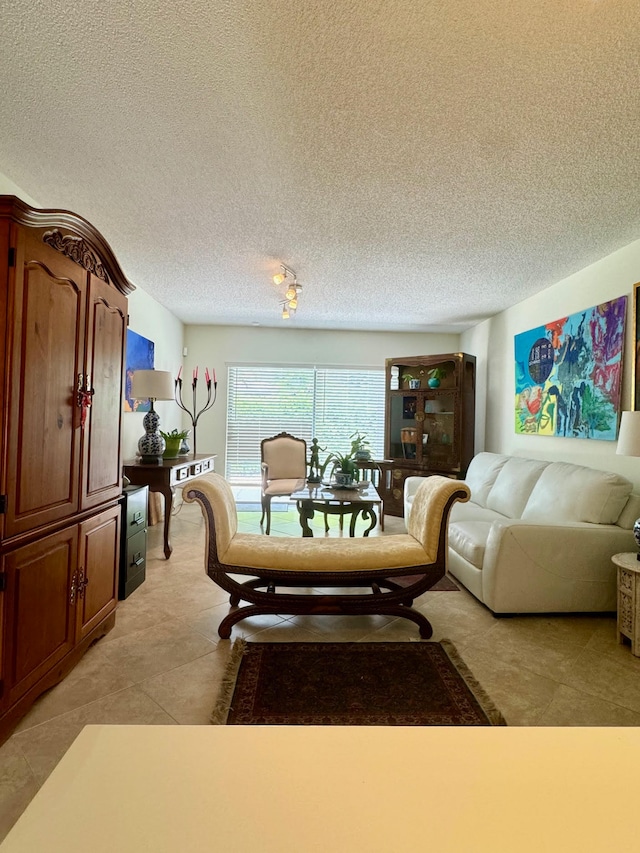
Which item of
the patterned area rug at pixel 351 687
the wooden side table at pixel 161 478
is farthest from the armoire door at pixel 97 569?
the wooden side table at pixel 161 478

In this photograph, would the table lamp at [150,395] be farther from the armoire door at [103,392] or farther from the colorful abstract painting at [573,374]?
the colorful abstract painting at [573,374]

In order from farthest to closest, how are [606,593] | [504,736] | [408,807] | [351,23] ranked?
[606,593] < [351,23] < [504,736] < [408,807]

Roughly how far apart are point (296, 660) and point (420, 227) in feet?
8.86

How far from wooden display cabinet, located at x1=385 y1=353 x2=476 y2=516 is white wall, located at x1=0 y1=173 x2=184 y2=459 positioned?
9.10 ft

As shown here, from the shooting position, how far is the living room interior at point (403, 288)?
1.62m

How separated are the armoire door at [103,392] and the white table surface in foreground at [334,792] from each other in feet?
5.82

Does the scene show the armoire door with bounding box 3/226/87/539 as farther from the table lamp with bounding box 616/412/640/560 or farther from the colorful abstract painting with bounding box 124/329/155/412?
the table lamp with bounding box 616/412/640/560

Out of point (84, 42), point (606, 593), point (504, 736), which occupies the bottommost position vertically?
point (606, 593)

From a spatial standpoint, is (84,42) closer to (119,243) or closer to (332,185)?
(332,185)

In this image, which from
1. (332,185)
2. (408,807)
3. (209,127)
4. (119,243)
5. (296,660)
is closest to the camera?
(408,807)

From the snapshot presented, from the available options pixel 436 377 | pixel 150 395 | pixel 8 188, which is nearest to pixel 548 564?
pixel 436 377

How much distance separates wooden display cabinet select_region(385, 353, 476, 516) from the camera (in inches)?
193

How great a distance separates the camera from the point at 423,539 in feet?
7.91

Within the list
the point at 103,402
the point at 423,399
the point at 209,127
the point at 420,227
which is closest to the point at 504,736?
the point at 103,402
